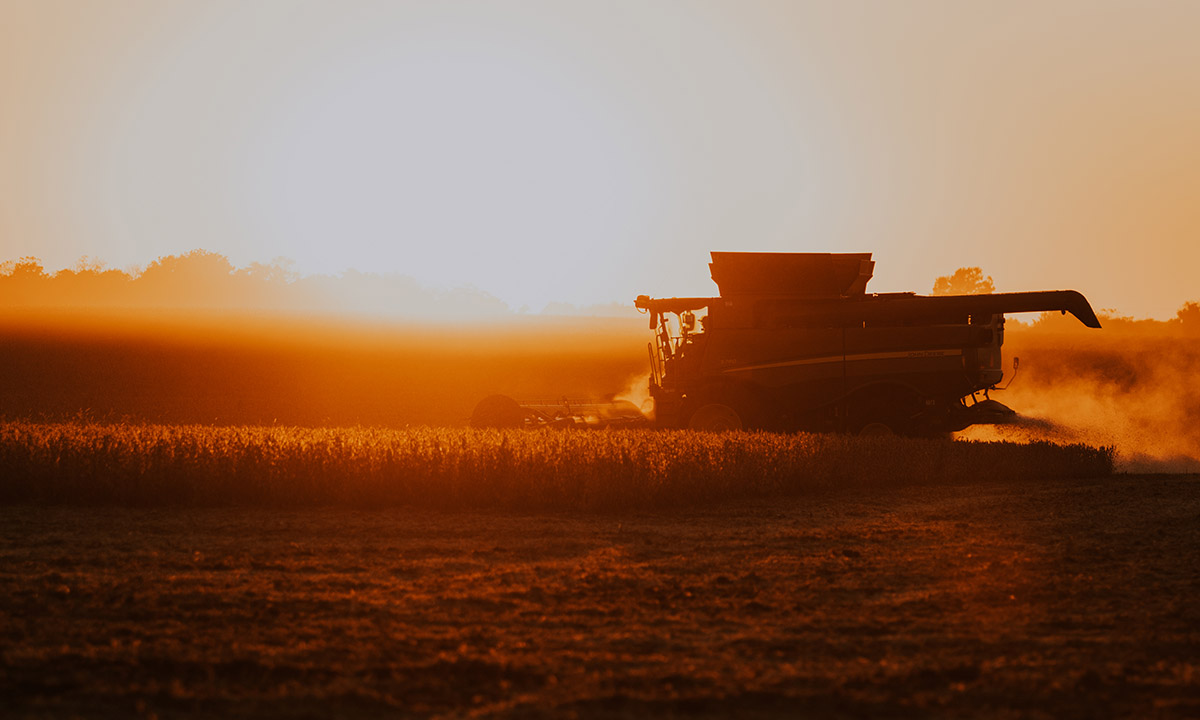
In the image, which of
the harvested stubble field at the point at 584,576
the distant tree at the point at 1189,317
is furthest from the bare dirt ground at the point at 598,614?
the distant tree at the point at 1189,317

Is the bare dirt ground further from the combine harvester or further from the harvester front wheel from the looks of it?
the harvester front wheel

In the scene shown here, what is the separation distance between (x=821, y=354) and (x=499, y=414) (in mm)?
5647

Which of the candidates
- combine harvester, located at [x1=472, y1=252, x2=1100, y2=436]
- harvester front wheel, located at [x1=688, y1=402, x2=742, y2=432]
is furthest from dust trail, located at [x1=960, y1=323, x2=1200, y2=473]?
harvester front wheel, located at [x1=688, y1=402, x2=742, y2=432]

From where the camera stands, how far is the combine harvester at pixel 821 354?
17688 millimetres

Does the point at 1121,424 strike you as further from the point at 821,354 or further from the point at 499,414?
the point at 499,414

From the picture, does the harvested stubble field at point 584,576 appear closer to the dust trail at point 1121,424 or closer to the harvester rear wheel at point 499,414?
the harvester rear wheel at point 499,414

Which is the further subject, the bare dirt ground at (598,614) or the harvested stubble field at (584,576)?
the harvested stubble field at (584,576)

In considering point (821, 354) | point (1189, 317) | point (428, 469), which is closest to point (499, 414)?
point (821, 354)

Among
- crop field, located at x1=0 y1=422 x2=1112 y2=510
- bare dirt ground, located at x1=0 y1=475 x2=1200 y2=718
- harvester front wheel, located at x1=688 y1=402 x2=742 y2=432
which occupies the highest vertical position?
harvester front wheel, located at x1=688 y1=402 x2=742 y2=432

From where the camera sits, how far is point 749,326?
60.7ft

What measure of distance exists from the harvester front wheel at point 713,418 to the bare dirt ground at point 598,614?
6.50 meters

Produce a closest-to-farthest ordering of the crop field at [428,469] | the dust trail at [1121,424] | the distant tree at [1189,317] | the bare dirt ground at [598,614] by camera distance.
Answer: the bare dirt ground at [598,614], the crop field at [428,469], the dust trail at [1121,424], the distant tree at [1189,317]

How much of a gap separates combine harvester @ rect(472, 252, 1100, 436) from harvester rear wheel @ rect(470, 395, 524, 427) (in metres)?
0.02

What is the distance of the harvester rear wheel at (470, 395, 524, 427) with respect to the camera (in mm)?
19141
